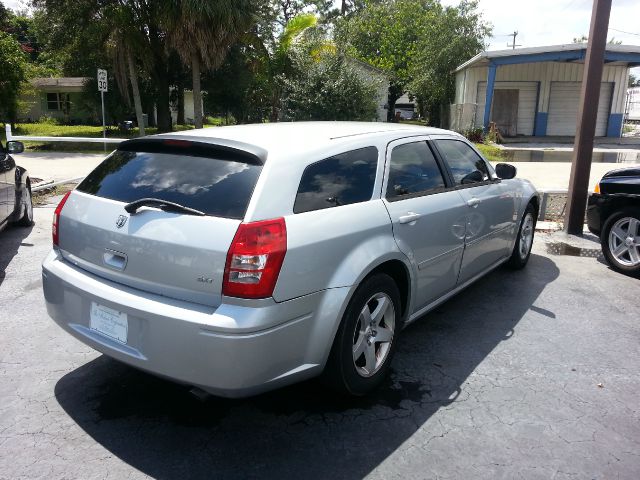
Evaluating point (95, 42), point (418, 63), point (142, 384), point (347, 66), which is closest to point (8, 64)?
point (95, 42)

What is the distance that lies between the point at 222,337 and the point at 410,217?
161 cm

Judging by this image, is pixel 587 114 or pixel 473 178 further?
pixel 587 114

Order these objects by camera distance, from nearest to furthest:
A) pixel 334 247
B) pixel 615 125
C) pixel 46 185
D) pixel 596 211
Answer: pixel 334 247, pixel 596 211, pixel 46 185, pixel 615 125

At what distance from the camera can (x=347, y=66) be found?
Result: 19.2 meters

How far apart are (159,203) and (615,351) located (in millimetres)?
3560

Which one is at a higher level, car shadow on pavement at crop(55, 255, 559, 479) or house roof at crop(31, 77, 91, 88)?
house roof at crop(31, 77, 91, 88)

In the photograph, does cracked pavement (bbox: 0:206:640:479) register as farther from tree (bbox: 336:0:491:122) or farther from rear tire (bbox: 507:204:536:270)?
tree (bbox: 336:0:491:122)

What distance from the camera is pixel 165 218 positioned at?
2.79 metres

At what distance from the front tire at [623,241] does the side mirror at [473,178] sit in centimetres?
225

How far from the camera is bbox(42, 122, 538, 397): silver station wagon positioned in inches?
102

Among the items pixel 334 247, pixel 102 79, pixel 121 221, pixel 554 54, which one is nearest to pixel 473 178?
pixel 334 247

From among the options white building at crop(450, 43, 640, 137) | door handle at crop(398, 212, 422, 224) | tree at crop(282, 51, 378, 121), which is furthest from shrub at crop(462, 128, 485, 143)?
door handle at crop(398, 212, 422, 224)

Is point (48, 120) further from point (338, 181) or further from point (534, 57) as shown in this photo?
point (338, 181)

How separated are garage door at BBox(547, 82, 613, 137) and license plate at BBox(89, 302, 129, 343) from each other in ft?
90.7
